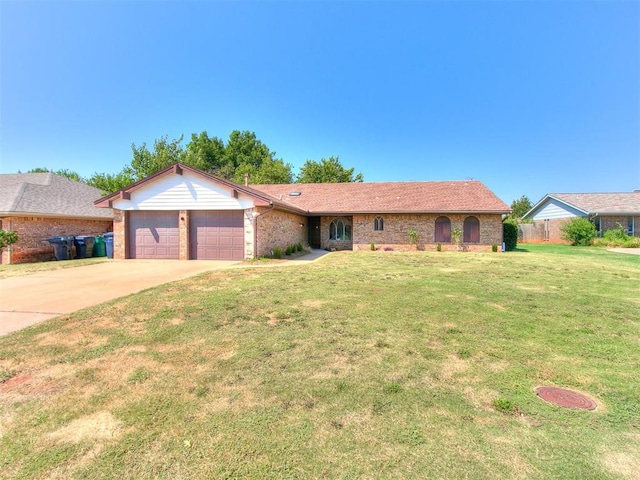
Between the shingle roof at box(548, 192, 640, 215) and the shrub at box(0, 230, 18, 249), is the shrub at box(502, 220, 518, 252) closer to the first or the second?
the shingle roof at box(548, 192, 640, 215)

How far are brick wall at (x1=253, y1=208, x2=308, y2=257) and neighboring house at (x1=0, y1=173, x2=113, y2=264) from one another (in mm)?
10889

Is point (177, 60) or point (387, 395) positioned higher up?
point (177, 60)

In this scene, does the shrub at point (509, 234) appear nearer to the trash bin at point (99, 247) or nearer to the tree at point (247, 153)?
the trash bin at point (99, 247)

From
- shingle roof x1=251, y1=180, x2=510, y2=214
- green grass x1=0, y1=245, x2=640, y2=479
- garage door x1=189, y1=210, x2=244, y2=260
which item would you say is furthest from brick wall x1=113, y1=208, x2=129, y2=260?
green grass x1=0, y1=245, x2=640, y2=479

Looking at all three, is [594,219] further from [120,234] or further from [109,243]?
[109,243]

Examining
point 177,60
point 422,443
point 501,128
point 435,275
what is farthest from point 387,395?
point 501,128

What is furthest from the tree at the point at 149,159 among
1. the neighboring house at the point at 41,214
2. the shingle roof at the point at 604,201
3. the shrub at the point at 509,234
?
the shingle roof at the point at 604,201

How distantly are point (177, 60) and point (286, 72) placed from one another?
6.74 m

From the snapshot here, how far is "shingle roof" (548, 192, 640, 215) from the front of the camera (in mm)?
24873

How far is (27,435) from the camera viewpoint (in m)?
2.29

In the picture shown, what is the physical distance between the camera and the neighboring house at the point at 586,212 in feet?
82.0

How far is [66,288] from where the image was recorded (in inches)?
304

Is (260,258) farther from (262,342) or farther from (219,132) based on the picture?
(219,132)

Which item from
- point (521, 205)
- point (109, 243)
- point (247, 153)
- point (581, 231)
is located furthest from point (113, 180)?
point (521, 205)
